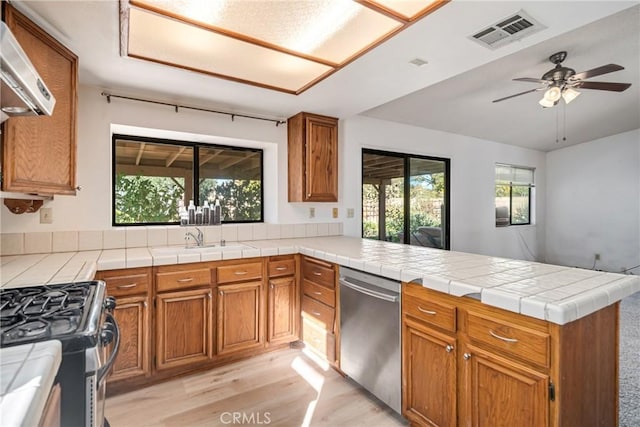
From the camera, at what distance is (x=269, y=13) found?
5.29 feet

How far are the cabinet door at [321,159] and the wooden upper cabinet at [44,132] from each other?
1842 millimetres

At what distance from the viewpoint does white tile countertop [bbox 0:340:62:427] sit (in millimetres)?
546

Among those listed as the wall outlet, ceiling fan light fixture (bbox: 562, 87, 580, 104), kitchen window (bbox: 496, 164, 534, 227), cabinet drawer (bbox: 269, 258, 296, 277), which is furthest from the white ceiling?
cabinet drawer (bbox: 269, 258, 296, 277)

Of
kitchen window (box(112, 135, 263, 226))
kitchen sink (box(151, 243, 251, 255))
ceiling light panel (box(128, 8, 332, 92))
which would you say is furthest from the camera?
kitchen window (box(112, 135, 263, 226))

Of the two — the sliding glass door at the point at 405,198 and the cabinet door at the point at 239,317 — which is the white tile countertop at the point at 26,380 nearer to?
the cabinet door at the point at 239,317

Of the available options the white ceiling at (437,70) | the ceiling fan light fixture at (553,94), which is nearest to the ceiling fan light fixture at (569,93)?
the ceiling fan light fixture at (553,94)

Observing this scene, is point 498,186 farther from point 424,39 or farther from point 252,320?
point 252,320

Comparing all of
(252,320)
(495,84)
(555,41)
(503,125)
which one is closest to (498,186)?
(503,125)

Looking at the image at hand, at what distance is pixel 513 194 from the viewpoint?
5680mm

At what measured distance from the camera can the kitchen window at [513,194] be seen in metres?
5.34

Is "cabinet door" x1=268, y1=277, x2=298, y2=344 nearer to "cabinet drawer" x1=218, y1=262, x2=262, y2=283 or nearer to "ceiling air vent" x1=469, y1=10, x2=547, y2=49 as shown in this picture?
"cabinet drawer" x1=218, y1=262, x2=262, y2=283

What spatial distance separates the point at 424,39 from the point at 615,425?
2.11m

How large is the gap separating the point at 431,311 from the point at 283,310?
141cm

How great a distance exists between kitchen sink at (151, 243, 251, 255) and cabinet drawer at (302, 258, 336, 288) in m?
0.52
